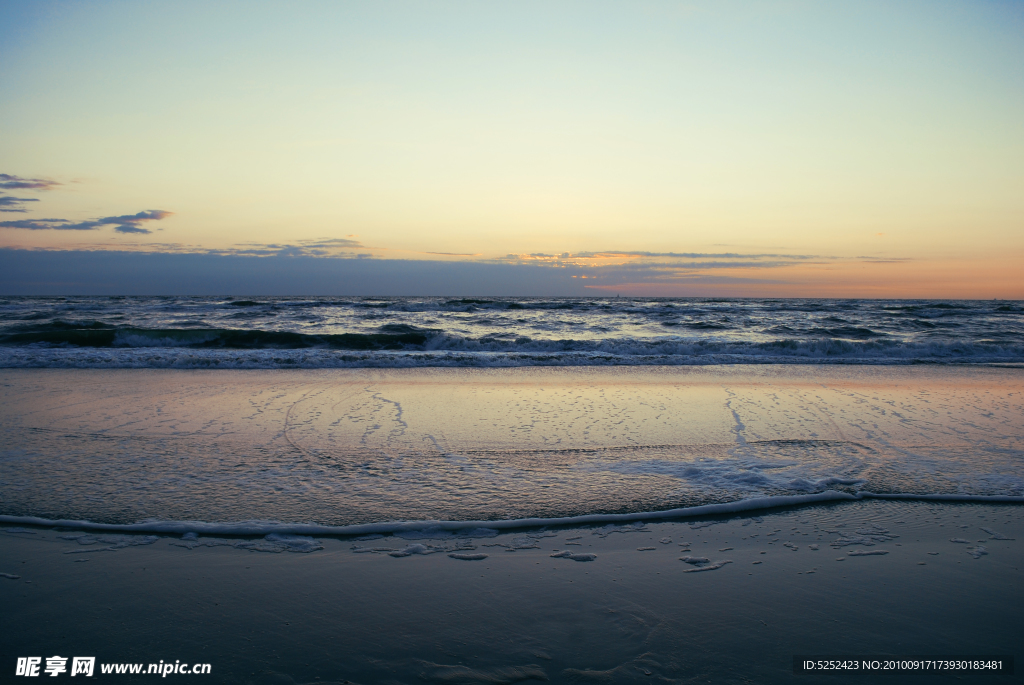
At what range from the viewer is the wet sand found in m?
2.19

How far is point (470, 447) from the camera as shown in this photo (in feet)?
17.3

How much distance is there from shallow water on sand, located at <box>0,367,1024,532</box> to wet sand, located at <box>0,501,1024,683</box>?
1.45 feet

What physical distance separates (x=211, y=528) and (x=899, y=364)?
1509 centimetres

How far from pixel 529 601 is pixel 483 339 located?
1556 centimetres

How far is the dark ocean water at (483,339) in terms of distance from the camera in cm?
1271

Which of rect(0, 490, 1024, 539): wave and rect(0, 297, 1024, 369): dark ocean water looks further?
rect(0, 297, 1024, 369): dark ocean water

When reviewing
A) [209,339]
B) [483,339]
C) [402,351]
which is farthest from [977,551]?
[209,339]

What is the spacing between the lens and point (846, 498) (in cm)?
396

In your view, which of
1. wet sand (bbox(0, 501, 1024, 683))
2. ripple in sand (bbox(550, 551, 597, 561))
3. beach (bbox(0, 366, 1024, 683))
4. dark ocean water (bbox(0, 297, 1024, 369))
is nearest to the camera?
wet sand (bbox(0, 501, 1024, 683))

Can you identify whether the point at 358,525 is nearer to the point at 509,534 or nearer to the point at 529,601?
the point at 509,534

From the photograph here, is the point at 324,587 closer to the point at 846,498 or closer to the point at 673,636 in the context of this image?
the point at 673,636

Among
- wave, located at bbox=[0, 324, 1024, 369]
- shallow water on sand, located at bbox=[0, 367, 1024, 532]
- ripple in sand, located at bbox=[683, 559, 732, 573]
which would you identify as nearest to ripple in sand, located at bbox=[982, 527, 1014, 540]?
shallow water on sand, located at bbox=[0, 367, 1024, 532]

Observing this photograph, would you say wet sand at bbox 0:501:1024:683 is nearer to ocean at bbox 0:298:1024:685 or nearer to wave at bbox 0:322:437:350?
ocean at bbox 0:298:1024:685

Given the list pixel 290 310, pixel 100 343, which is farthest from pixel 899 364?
pixel 290 310
